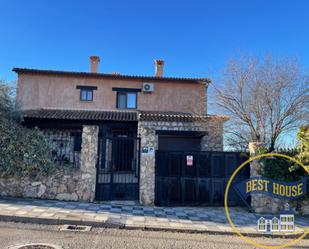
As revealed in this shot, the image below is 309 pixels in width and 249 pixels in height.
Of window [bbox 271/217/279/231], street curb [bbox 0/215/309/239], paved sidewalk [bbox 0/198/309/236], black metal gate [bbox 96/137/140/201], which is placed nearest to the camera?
street curb [bbox 0/215/309/239]

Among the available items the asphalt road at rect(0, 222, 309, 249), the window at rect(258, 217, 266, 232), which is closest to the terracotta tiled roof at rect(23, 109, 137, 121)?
the asphalt road at rect(0, 222, 309, 249)

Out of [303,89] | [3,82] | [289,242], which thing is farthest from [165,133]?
[289,242]

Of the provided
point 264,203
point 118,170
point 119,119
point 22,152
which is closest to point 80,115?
point 119,119

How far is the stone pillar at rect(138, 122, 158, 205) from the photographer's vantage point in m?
8.21

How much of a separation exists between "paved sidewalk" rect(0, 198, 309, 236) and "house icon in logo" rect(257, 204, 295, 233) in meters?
0.18

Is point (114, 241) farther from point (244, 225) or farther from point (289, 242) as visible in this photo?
point (289, 242)

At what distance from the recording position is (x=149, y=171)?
27.2 ft

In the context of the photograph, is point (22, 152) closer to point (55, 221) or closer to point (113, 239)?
point (55, 221)

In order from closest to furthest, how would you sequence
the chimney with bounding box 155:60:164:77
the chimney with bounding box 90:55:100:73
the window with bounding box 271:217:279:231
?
the window with bounding box 271:217:279:231 < the chimney with bounding box 90:55:100:73 < the chimney with bounding box 155:60:164:77

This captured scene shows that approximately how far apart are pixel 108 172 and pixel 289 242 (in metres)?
5.61

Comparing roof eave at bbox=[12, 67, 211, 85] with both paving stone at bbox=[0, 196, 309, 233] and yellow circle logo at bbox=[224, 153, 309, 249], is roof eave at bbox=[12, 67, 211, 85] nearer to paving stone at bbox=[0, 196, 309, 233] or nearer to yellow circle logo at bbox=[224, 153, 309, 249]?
yellow circle logo at bbox=[224, 153, 309, 249]

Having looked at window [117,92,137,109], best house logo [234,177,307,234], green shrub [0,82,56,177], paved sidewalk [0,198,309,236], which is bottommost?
paved sidewalk [0,198,309,236]

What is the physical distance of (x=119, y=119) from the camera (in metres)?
14.6

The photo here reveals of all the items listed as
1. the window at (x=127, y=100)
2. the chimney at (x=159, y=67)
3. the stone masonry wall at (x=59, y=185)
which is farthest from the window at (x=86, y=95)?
the stone masonry wall at (x=59, y=185)
